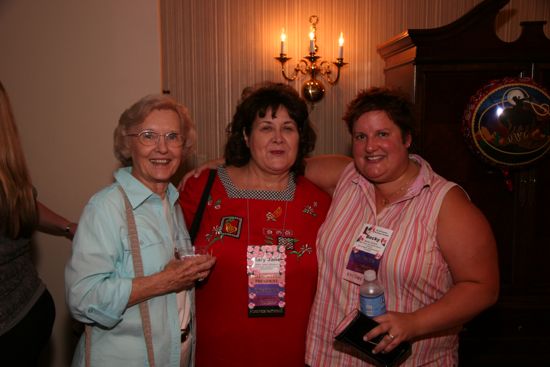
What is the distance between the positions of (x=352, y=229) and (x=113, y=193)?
98cm

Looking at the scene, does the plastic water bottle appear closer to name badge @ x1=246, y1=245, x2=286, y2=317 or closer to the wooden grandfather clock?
name badge @ x1=246, y1=245, x2=286, y2=317

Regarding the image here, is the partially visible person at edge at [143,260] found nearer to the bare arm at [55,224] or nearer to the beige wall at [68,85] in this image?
A: the bare arm at [55,224]

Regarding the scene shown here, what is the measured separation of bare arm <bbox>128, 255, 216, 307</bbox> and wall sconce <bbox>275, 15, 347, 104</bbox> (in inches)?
104

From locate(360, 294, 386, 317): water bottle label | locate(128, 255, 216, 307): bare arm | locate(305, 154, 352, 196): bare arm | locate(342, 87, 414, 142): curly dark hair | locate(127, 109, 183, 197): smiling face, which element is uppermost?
locate(342, 87, 414, 142): curly dark hair

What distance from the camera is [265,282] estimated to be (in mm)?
2008

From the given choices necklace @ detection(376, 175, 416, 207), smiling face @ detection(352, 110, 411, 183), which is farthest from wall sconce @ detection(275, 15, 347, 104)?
necklace @ detection(376, 175, 416, 207)

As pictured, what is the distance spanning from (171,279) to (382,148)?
1007 millimetres

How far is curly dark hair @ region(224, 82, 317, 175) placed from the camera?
7.07 ft

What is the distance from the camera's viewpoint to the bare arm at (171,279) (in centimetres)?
153

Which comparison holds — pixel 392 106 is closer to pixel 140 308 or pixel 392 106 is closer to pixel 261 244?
pixel 261 244

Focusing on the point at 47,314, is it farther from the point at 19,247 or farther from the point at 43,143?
the point at 43,143

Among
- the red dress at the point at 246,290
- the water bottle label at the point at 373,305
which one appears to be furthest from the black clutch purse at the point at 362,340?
the red dress at the point at 246,290

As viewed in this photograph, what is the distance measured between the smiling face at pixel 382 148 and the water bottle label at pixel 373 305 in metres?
0.55

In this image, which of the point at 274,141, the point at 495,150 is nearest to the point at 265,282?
the point at 274,141
